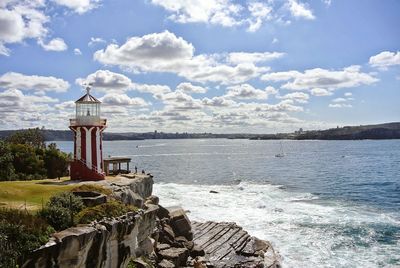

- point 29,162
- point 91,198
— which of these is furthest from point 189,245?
point 29,162

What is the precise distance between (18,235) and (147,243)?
10.2m

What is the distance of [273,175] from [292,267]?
2184 inches

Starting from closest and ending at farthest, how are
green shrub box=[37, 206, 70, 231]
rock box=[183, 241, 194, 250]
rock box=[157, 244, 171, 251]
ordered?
green shrub box=[37, 206, 70, 231], rock box=[157, 244, 171, 251], rock box=[183, 241, 194, 250]

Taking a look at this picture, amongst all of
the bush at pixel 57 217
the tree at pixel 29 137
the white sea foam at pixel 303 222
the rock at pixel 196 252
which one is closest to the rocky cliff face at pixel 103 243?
the bush at pixel 57 217

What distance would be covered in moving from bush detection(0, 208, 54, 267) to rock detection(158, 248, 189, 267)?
1041 cm

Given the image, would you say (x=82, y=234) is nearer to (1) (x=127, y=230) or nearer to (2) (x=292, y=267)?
(1) (x=127, y=230)

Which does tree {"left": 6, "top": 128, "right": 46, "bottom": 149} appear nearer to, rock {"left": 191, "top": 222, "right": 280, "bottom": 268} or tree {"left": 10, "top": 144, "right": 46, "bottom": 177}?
tree {"left": 10, "top": 144, "right": 46, "bottom": 177}

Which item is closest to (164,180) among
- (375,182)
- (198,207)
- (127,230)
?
(198,207)

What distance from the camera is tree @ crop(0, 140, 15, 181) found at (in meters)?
30.0

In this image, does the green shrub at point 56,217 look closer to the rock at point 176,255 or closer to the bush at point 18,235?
the bush at point 18,235

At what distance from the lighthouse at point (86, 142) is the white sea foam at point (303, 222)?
13644 millimetres

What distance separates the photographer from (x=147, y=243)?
24.0 metres

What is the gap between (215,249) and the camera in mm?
30141

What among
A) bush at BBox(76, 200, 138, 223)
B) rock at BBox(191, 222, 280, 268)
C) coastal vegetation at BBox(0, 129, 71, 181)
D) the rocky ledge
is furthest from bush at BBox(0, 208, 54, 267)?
coastal vegetation at BBox(0, 129, 71, 181)
